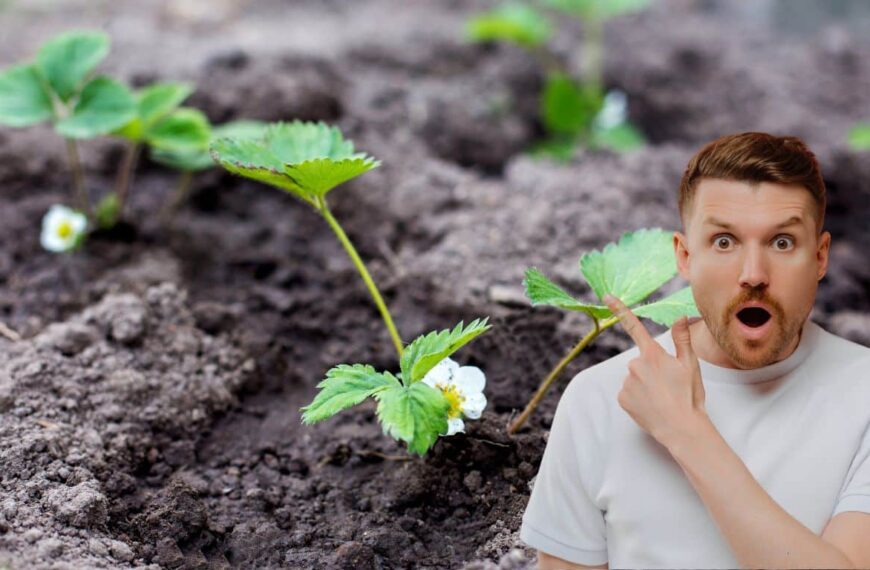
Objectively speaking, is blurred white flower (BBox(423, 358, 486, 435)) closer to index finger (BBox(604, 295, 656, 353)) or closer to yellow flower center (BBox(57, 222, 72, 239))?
index finger (BBox(604, 295, 656, 353))

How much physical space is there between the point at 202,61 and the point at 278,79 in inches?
16.1

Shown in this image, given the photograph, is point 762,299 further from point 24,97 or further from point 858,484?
point 24,97

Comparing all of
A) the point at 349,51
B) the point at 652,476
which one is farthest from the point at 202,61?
the point at 652,476

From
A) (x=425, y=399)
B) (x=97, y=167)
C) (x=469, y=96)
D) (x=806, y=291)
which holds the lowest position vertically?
(x=97, y=167)

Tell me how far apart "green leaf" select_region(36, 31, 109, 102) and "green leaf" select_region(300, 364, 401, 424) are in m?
Result: 1.28

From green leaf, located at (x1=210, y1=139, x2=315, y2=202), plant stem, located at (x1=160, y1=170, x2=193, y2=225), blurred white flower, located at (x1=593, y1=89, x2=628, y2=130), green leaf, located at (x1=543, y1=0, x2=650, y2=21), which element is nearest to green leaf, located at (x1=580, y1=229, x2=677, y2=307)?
green leaf, located at (x1=210, y1=139, x2=315, y2=202)

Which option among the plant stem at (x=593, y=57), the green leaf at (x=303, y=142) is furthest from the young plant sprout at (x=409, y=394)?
the plant stem at (x=593, y=57)

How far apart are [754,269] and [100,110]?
167 cm

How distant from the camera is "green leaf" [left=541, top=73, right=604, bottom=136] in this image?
3.31 metres

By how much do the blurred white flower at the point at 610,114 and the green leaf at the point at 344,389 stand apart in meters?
2.09

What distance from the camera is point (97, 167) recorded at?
2.91 meters

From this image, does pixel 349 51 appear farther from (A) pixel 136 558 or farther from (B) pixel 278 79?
(A) pixel 136 558

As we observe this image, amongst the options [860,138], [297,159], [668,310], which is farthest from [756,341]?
[860,138]

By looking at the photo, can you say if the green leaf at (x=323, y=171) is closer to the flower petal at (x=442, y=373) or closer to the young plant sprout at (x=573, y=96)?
the flower petal at (x=442, y=373)
